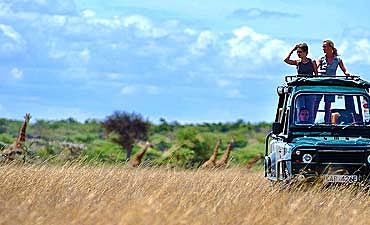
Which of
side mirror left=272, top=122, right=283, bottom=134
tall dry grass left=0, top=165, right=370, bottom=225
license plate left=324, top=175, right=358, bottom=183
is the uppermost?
side mirror left=272, top=122, right=283, bottom=134

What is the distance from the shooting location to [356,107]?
1748 centimetres

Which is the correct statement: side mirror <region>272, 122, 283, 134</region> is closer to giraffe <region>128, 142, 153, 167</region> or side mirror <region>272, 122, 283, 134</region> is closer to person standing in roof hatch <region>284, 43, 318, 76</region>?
person standing in roof hatch <region>284, 43, 318, 76</region>

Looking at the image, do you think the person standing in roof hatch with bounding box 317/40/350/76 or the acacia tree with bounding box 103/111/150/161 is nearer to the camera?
the person standing in roof hatch with bounding box 317/40/350/76

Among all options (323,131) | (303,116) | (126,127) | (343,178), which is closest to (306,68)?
(303,116)

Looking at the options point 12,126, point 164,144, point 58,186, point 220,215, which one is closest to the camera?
point 220,215

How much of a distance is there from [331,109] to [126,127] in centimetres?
3585

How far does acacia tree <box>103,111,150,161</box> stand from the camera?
5206 centimetres

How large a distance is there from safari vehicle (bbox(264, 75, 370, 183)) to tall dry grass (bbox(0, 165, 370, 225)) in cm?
37

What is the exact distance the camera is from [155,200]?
12.9 m

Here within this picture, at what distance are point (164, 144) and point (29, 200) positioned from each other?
42137 mm

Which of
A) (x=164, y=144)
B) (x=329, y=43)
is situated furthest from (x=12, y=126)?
(x=329, y=43)

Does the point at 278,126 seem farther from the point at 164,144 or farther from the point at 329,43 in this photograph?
the point at 164,144

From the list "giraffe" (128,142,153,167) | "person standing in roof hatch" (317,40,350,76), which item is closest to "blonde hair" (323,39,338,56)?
"person standing in roof hatch" (317,40,350,76)

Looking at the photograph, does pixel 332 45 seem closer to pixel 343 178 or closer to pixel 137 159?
pixel 343 178
